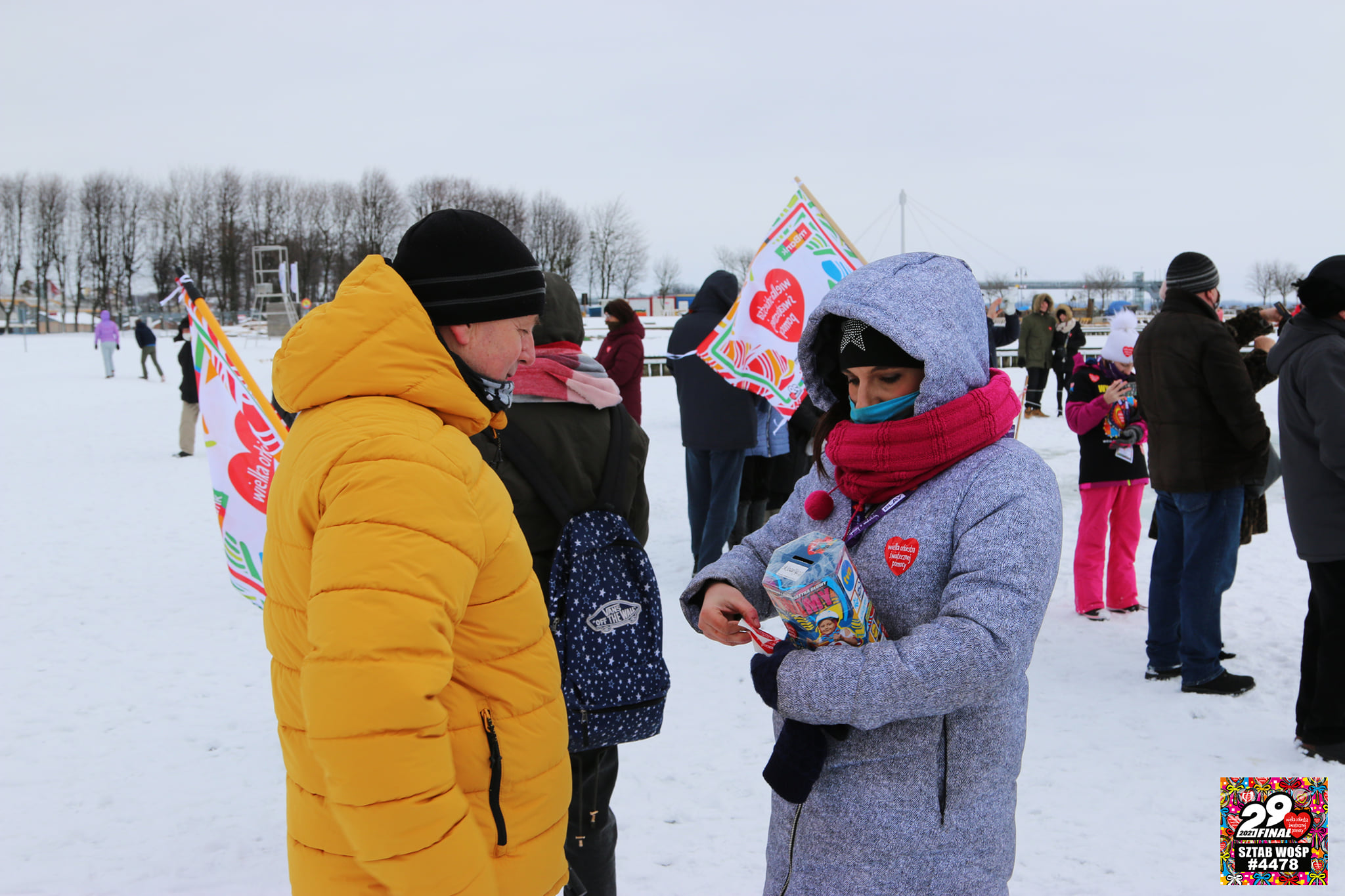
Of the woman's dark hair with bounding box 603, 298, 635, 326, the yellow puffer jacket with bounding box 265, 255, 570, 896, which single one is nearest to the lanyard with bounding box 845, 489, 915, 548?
the yellow puffer jacket with bounding box 265, 255, 570, 896

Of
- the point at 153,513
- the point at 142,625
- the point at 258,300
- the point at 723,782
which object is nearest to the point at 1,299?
the point at 258,300

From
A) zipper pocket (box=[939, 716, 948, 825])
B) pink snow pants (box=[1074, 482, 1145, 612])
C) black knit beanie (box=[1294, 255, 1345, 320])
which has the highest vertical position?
black knit beanie (box=[1294, 255, 1345, 320])

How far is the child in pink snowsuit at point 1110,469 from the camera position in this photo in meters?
5.19

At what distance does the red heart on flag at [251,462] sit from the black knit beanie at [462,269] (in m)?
2.04

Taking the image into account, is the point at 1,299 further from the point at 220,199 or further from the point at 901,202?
the point at 901,202

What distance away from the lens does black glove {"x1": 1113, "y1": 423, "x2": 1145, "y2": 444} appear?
5180 millimetres

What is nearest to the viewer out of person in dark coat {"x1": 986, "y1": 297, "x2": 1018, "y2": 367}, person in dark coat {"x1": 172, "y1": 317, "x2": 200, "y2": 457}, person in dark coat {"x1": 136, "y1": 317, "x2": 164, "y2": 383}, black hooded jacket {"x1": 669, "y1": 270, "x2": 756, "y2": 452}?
black hooded jacket {"x1": 669, "y1": 270, "x2": 756, "y2": 452}

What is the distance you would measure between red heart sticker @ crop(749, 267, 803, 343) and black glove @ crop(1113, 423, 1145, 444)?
→ 6.32ft

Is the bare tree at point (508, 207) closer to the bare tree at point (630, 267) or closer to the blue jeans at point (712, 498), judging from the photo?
the bare tree at point (630, 267)

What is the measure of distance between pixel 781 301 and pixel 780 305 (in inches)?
1.2

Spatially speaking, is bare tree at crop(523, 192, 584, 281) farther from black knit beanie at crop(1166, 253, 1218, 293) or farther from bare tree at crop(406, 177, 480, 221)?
black knit beanie at crop(1166, 253, 1218, 293)

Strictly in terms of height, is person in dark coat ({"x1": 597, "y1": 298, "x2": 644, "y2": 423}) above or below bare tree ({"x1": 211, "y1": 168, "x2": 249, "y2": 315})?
below

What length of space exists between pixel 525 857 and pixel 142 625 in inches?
196

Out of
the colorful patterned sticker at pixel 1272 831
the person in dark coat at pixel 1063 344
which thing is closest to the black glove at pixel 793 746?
the colorful patterned sticker at pixel 1272 831
